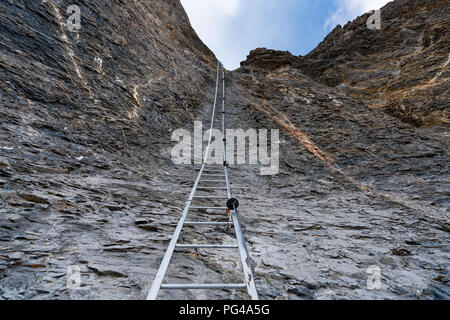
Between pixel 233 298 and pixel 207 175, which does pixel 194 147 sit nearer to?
pixel 207 175

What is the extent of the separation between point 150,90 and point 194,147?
299 centimetres

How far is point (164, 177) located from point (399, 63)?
→ 1620 centimetres

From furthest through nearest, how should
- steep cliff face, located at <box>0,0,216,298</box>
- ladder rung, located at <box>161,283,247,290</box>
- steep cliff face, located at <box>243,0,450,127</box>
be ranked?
steep cliff face, located at <box>243,0,450,127</box>
steep cliff face, located at <box>0,0,216,298</box>
ladder rung, located at <box>161,283,247,290</box>

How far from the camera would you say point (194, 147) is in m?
8.60

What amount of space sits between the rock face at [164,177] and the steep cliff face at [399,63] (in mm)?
139

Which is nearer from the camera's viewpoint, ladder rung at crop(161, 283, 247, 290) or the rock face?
ladder rung at crop(161, 283, 247, 290)

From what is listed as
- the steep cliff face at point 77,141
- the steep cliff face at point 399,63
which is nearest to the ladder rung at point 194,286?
the steep cliff face at point 77,141

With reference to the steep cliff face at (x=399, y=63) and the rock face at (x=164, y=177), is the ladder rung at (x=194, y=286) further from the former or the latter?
the steep cliff face at (x=399, y=63)

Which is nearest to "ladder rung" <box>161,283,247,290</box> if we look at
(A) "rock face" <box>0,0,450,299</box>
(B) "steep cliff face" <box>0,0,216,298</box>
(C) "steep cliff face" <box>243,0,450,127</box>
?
(A) "rock face" <box>0,0,450,299</box>

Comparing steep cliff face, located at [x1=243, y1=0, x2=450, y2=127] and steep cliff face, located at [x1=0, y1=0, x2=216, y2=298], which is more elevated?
steep cliff face, located at [x1=243, y1=0, x2=450, y2=127]

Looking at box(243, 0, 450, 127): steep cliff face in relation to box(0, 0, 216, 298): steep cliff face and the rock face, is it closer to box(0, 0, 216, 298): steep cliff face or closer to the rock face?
the rock face

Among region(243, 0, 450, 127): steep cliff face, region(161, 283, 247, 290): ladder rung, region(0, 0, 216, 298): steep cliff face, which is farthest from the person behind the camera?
region(243, 0, 450, 127): steep cliff face

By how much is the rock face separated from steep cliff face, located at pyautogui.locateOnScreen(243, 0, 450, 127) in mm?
139

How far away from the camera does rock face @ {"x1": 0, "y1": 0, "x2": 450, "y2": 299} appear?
2535mm
